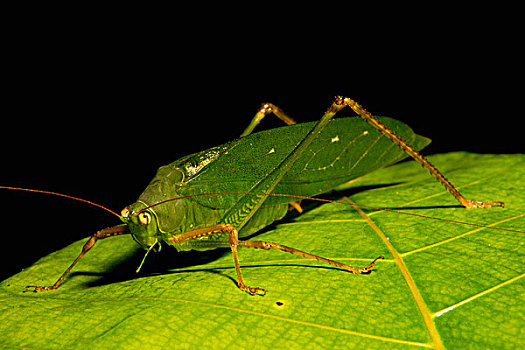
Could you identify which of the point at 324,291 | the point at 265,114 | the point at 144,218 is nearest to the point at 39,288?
the point at 144,218

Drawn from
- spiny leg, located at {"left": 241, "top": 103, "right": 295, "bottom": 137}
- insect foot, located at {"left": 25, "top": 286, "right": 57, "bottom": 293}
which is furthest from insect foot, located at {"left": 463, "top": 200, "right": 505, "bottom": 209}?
insect foot, located at {"left": 25, "top": 286, "right": 57, "bottom": 293}

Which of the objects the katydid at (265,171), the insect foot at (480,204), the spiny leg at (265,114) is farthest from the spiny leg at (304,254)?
the spiny leg at (265,114)

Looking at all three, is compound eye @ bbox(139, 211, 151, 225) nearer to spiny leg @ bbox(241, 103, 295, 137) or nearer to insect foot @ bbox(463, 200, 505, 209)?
spiny leg @ bbox(241, 103, 295, 137)

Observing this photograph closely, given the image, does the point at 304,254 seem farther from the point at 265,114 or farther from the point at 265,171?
the point at 265,114

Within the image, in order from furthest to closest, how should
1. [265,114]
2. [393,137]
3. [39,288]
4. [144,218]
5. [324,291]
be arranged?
1. [265,114]
2. [393,137]
3. [144,218]
4. [39,288]
5. [324,291]

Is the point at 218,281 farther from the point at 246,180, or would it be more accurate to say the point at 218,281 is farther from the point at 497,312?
the point at 497,312

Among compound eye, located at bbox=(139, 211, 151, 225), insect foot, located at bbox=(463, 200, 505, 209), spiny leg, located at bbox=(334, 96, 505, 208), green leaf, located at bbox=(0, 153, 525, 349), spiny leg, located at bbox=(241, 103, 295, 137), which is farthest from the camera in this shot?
spiny leg, located at bbox=(241, 103, 295, 137)
